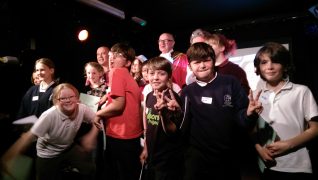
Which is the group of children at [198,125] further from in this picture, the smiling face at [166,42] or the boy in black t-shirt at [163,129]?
the smiling face at [166,42]

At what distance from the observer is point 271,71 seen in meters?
2.30

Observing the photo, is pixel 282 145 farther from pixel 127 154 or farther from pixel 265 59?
pixel 127 154

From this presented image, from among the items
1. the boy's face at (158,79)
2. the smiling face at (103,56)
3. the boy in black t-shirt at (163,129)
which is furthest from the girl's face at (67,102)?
the smiling face at (103,56)

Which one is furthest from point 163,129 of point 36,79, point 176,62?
point 36,79

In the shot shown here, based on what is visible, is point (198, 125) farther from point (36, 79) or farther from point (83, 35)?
point (83, 35)

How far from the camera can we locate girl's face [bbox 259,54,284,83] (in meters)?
2.30

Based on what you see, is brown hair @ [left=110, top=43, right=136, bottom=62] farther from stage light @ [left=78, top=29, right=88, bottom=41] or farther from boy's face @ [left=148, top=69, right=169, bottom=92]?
stage light @ [left=78, top=29, right=88, bottom=41]

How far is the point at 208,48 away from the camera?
231 centimetres

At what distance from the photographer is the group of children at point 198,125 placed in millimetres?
2053

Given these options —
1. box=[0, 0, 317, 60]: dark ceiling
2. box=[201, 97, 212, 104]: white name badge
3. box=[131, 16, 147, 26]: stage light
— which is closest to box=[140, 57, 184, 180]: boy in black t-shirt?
box=[201, 97, 212, 104]: white name badge

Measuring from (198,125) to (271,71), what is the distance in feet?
2.58

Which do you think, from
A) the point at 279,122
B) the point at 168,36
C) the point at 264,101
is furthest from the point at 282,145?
the point at 168,36

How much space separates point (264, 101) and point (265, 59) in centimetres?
37

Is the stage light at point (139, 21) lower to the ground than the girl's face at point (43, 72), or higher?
higher
